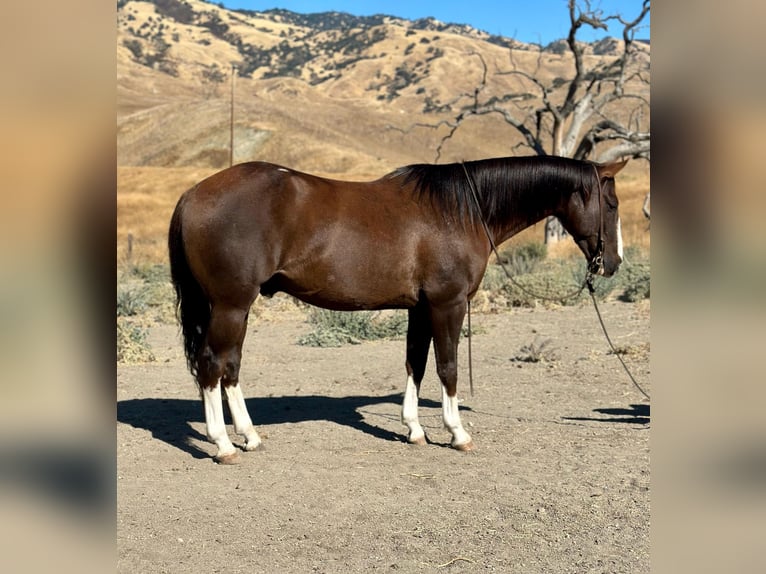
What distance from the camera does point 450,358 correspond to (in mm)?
6379

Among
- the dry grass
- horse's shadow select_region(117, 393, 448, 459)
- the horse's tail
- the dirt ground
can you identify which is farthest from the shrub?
the horse's tail

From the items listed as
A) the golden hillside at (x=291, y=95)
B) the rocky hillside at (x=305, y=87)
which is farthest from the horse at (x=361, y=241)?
the rocky hillside at (x=305, y=87)

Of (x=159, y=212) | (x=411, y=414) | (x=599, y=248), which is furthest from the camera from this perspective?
(x=159, y=212)

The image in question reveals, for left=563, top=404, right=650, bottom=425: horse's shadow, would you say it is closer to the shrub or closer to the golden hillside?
the shrub

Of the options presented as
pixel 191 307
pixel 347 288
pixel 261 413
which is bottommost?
pixel 261 413

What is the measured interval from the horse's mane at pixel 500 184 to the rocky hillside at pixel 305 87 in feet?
68.1

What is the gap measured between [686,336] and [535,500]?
4385 millimetres

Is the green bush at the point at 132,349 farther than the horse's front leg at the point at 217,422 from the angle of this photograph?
Yes

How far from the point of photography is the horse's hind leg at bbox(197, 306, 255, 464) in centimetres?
591

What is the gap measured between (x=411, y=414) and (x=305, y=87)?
108198 mm

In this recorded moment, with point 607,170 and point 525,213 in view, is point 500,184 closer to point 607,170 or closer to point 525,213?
point 525,213

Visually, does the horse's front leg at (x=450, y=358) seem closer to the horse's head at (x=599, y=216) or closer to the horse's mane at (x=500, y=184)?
the horse's mane at (x=500, y=184)

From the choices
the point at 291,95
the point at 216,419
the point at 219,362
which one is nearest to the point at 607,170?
the point at 219,362

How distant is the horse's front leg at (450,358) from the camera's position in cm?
628
